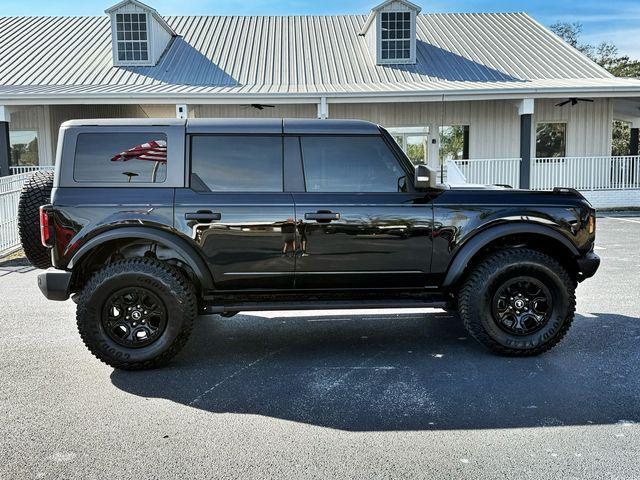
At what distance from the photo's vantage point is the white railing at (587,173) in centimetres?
1725

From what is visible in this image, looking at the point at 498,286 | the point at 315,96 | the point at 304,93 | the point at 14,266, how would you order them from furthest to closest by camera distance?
the point at 315,96, the point at 304,93, the point at 14,266, the point at 498,286

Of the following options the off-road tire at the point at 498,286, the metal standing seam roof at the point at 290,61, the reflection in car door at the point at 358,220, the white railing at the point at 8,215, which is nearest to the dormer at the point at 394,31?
the metal standing seam roof at the point at 290,61

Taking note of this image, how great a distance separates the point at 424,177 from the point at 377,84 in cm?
1358

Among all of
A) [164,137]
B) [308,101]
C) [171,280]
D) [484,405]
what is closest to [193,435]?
[171,280]

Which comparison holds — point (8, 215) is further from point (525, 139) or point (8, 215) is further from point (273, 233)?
point (525, 139)

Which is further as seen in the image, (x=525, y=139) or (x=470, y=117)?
(x=470, y=117)

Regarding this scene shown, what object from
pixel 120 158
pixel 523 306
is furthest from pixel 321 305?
pixel 120 158

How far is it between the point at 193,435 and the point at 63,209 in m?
2.14

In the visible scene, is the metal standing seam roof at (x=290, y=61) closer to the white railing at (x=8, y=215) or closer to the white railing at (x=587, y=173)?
the white railing at (x=587, y=173)

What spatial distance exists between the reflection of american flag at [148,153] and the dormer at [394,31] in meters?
15.6

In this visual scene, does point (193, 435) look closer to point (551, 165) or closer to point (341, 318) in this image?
point (341, 318)

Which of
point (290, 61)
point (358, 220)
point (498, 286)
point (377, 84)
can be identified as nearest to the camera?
point (358, 220)

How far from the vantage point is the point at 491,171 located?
55.9ft

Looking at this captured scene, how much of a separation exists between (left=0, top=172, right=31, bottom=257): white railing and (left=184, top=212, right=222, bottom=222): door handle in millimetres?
7535
